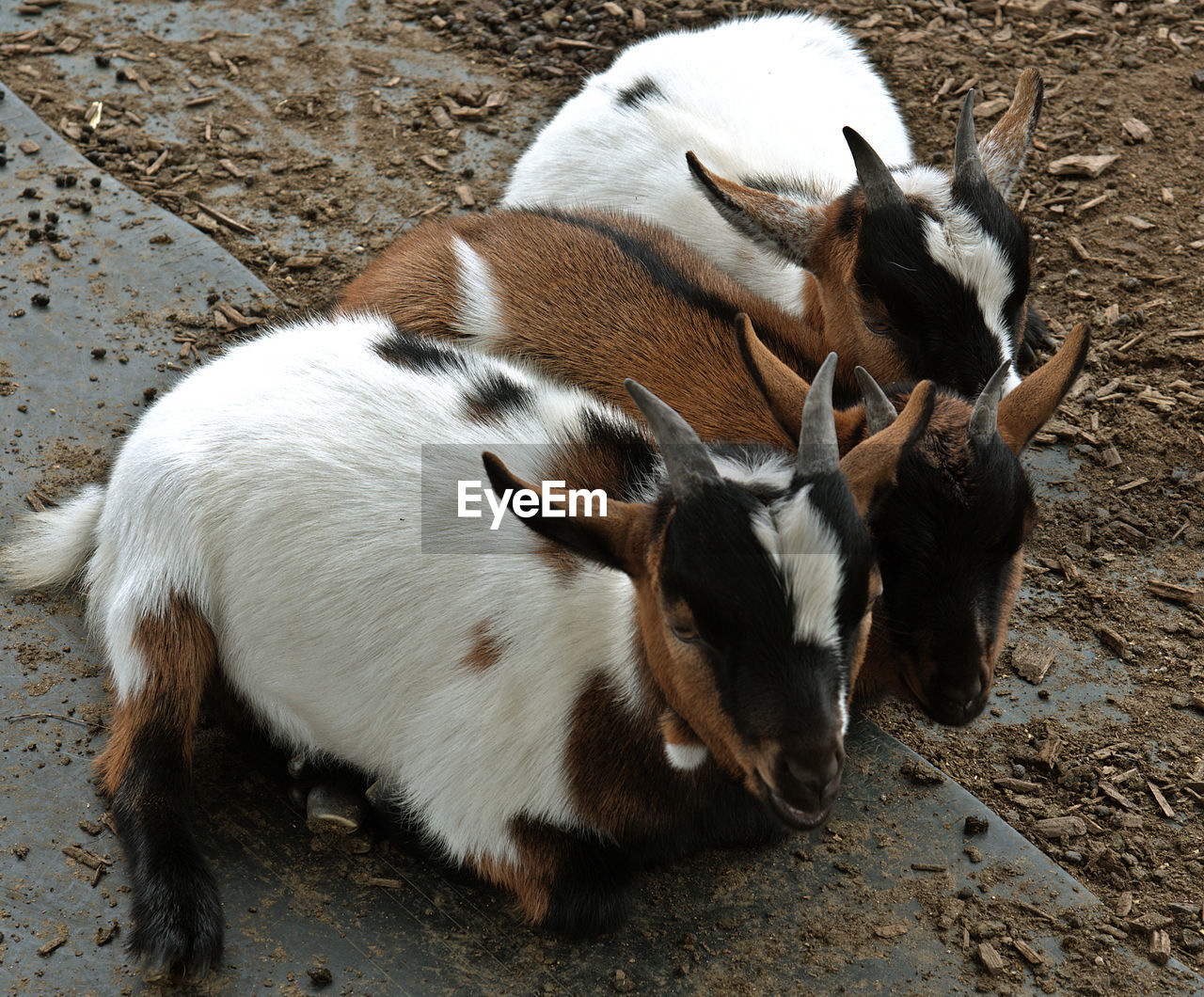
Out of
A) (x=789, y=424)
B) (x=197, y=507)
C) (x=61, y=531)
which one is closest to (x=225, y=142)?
(x=61, y=531)

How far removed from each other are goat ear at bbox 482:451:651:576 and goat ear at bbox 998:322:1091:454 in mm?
1212

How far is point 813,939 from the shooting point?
3518 millimetres

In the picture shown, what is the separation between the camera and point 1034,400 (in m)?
3.59

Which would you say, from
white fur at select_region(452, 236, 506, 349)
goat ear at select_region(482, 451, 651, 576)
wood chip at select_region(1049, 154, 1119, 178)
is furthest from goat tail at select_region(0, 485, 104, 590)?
wood chip at select_region(1049, 154, 1119, 178)

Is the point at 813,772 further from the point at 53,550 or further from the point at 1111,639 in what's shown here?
the point at 53,550

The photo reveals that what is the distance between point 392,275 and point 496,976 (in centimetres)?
265

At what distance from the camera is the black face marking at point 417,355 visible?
13.1ft

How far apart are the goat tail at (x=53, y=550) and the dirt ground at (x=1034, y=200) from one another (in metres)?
1.14

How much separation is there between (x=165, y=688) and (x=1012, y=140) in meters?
3.69

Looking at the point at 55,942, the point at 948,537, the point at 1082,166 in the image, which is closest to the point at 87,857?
the point at 55,942

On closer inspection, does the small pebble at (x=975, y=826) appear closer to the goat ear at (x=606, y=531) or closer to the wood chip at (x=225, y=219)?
the goat ear at (x=606, y=531)

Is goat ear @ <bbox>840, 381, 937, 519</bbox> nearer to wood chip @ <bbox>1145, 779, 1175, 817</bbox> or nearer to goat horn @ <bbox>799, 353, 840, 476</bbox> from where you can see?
goat horn @ <bbox>799, 353, 840, 476</bbox>

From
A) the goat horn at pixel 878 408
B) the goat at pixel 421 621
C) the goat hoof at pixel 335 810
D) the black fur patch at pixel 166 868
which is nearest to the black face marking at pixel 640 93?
the goat at pixel 421 621

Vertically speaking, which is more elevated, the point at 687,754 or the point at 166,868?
Answer: the point at 687,754
